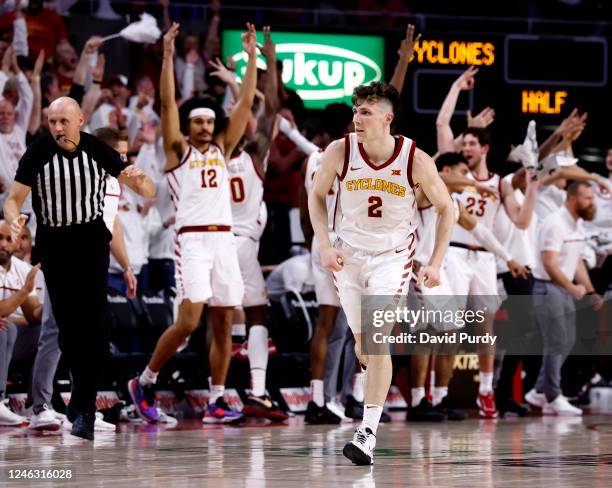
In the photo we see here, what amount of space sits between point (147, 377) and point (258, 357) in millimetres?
1056

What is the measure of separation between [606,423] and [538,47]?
17.9ft

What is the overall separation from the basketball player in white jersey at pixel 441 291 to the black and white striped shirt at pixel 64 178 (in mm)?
3227

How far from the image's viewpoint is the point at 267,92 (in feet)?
36.3

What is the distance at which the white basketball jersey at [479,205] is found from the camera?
1164 cm

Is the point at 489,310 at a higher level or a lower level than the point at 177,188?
lower

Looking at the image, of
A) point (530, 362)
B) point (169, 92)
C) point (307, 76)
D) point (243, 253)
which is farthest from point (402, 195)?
point (307, 76)

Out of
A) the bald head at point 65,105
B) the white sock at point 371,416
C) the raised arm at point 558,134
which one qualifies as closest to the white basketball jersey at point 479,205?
the raised arm at point 558,134

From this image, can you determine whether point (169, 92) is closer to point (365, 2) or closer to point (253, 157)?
point (253, 157)

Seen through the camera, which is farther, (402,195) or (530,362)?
(530,362)

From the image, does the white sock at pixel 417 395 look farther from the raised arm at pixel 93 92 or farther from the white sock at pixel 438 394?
the raised arm at pixel 93 92

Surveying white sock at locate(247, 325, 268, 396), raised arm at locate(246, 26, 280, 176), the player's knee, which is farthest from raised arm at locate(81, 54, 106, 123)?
the player's knee

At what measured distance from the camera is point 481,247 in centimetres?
1166

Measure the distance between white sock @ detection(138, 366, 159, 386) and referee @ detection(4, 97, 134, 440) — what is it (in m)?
1.77

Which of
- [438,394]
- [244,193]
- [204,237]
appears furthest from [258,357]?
[438,394]
